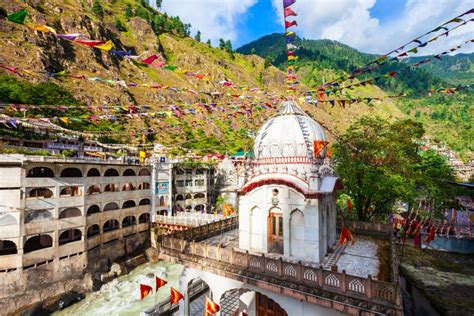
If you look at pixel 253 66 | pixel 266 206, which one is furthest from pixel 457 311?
pixel 253 66

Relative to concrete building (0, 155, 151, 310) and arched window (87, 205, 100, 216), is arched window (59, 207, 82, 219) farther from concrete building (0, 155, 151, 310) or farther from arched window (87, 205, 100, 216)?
arched window (87, 205, 100, 216)

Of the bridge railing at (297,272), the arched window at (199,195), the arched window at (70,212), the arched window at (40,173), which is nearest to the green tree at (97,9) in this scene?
the arched window at (199,195)

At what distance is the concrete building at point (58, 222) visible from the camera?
28.8 metres

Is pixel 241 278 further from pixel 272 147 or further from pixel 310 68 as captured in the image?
pixel 310 68

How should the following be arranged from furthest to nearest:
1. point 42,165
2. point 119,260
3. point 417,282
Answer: point 119,260 < point 42,165 < point 417,282

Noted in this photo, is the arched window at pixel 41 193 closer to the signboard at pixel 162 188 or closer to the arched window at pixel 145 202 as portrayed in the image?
the arched window at pixel 145 202

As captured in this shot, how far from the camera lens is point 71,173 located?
36.5m

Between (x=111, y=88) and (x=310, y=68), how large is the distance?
461 ft

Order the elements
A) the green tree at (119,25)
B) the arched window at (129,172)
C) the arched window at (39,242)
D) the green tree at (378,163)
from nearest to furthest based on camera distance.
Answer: the green tree at (378,163)
the arched window at (39,242)
the arched window at (129,172)
the green tree at (119,25)

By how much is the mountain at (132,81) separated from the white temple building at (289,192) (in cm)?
740

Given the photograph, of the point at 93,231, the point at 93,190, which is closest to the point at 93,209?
the point at 93,190

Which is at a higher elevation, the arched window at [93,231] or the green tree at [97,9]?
the green tree at [97,9]

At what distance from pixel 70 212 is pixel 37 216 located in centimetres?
396

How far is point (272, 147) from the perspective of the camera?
60.3 feet
